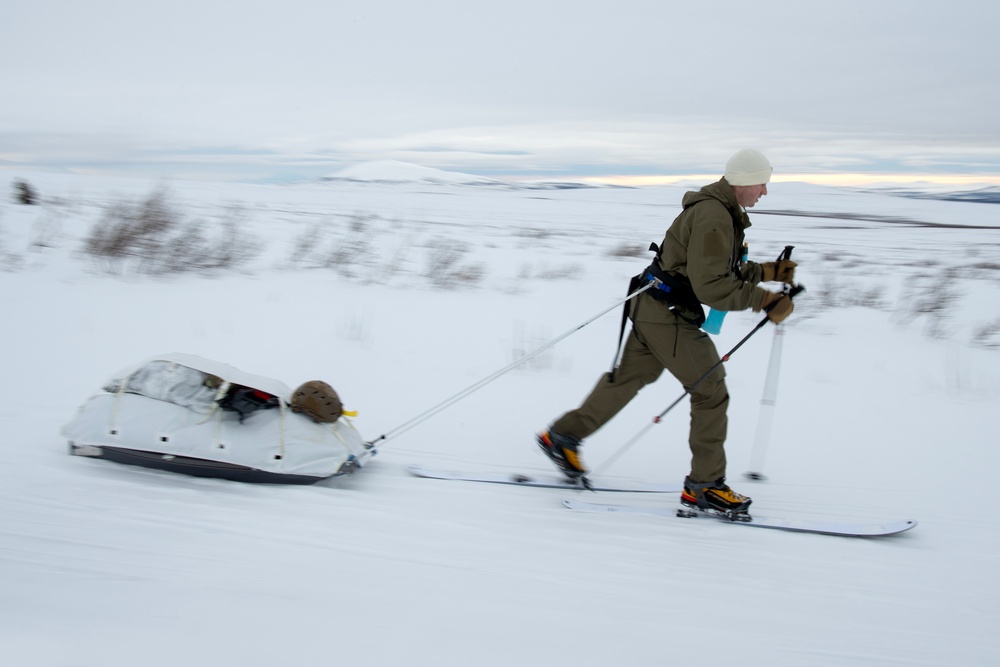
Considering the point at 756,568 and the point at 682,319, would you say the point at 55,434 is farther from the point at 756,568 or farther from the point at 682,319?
the point at 756,568

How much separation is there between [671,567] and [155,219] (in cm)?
906

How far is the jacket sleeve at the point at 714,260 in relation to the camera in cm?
370

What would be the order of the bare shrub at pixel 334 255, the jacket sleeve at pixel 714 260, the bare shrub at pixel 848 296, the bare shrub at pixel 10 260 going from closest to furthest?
the jacket sleeve at pixel 714 260, the bare shrub at pixel 10 260, the bare shrub at pixel 848 296, the bare shrub at pixel 334 255

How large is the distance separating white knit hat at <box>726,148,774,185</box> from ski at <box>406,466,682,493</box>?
1880 mm

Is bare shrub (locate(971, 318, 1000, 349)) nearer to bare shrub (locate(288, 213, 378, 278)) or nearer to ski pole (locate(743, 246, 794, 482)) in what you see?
ski pole (locate(743, 246, 794, 482))

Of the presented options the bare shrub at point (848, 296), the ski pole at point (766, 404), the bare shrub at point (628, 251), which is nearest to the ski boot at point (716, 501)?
the ski pole at point (766, 404)

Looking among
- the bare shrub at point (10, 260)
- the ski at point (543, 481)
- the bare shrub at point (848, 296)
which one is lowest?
the ski at point (543, 481)

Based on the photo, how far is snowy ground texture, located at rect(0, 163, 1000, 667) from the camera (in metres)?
2.70

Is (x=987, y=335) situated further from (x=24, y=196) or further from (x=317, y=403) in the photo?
(x=24, y=196)

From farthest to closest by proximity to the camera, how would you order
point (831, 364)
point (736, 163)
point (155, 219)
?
point (155, 219) → point (831, 364) → point (736, 163)

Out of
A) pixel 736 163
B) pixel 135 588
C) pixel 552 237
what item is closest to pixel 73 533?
pixel 135 588

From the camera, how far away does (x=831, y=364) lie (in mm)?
7062

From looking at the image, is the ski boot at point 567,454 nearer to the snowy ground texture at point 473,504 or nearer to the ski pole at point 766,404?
the snowy ground texture at point 473,504

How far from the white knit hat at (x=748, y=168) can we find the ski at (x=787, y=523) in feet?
5.90
